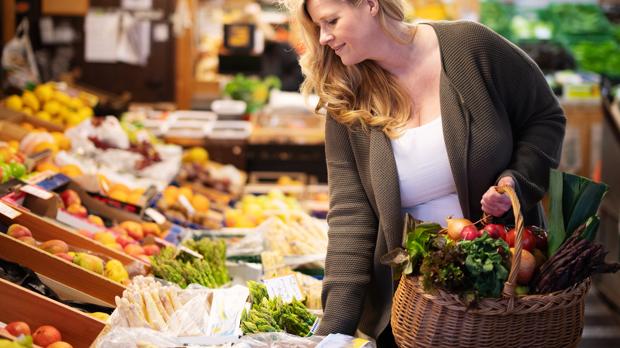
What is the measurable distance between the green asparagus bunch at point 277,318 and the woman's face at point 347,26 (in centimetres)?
80

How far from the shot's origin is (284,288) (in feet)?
10.6

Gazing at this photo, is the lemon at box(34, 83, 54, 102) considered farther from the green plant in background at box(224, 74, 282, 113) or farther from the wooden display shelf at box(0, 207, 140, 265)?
the wooden display shelf at box(0, 207, 140, 265)

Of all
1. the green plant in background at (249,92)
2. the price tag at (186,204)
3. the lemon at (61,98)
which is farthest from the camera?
the green plant in background at (249,92)

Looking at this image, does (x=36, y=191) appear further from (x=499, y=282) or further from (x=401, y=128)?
(x=499, y=282)

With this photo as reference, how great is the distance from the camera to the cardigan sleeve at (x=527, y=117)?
2838mm

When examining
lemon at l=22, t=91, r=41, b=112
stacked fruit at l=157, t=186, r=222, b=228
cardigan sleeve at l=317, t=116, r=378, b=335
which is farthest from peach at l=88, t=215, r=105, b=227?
lemon at l=22, t=91, r=41, b=112

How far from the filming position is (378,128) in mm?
2854

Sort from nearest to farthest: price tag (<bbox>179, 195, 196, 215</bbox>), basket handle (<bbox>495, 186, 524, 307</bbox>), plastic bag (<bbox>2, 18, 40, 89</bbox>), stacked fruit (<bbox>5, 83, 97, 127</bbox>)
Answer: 1. basket handle (<bbox>495, 186, 524, 307</bbox>)
2. price tag (<bbox>179, 195, 196, 215</bbox>)
3. stacked fruit (<bbox>5, 83, 97, 127</bbox>)
4. plastic bag (<bbox>2, 18, 40, 89</bbox>)

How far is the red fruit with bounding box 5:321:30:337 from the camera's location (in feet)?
8.61

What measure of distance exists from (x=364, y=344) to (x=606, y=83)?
7.36 m

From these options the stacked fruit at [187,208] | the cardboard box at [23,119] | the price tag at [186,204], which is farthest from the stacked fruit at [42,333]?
the cardboard box at [23,119]

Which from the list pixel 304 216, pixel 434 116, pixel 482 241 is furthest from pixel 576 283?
pixel 304 216

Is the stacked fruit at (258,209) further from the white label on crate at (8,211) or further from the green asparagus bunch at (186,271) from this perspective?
the white label on crate at (8,211)

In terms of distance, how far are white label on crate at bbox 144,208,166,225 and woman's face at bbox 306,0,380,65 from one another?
1.80 meters
